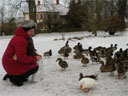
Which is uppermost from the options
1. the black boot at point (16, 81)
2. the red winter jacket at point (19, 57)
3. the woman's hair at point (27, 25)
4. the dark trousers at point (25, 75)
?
the woman's hair at point (27, 25)

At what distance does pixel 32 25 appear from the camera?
3.90 m

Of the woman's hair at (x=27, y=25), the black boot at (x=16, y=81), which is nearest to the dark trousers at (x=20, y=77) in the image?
the black boot at (x=16, y=81)

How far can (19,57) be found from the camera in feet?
12.0

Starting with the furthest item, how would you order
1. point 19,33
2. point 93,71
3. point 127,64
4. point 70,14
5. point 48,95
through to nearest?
point 70,14 < point 93,71 < point 127,64 < point 19,33 < point 48,95

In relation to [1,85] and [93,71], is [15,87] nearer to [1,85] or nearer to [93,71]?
[1,85]

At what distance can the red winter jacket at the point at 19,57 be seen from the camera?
3660 mm

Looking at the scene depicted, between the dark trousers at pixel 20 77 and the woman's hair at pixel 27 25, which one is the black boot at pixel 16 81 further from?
the woman's hair at pixel 27 25

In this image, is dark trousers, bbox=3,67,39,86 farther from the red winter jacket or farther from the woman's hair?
the woman's hair

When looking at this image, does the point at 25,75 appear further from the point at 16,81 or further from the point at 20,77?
the point at 16,81

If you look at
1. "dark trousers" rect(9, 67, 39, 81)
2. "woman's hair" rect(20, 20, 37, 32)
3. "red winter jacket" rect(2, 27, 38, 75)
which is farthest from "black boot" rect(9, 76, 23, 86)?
"woman's hair" rect(20, 20, 37, 32)

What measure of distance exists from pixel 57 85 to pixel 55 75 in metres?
0.89

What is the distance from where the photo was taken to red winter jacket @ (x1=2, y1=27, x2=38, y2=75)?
366 cm

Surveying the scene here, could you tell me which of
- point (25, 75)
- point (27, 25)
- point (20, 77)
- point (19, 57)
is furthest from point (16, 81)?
point (27, 25)

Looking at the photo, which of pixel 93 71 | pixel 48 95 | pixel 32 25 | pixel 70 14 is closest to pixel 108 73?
pixel 93 71
